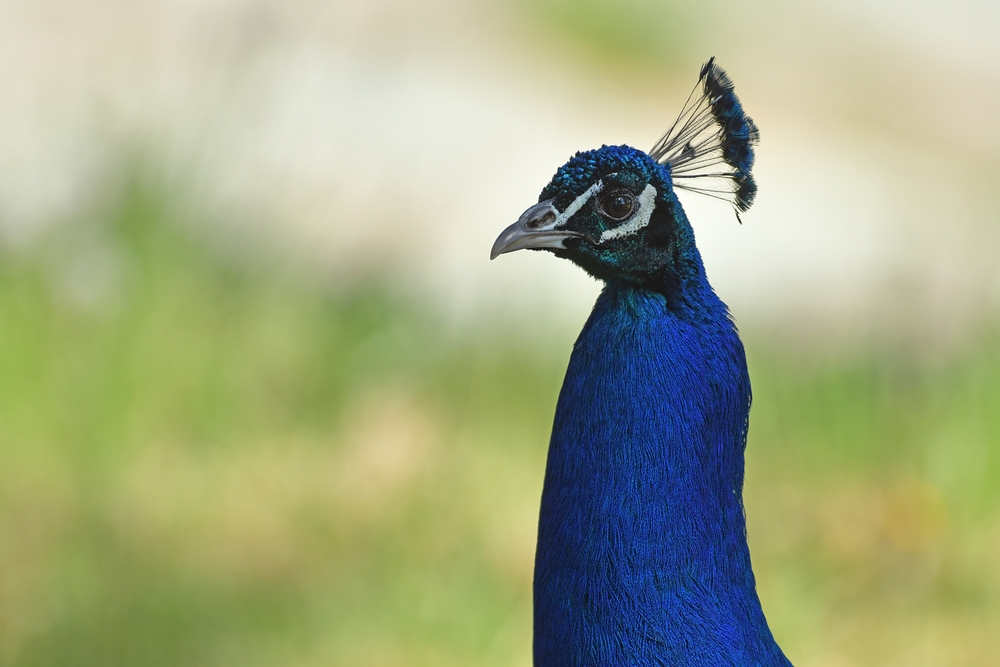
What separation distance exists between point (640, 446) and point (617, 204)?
0.85 ft

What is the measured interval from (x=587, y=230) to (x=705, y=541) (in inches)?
14.2

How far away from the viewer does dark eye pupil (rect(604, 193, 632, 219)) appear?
1.21 meters

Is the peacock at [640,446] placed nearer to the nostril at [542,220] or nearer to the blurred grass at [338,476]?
the nostril at [542,220]

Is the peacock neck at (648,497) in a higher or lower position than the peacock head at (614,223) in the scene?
lower

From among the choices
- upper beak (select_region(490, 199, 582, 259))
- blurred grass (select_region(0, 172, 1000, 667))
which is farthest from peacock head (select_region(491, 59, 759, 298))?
blurred grass (select_region(0, 172, 1000, 667))

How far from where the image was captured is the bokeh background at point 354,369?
92.0 inches

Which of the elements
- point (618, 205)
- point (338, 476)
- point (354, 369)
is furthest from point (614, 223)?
point (354, 369)

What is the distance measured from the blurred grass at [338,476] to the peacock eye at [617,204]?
50.7 inches

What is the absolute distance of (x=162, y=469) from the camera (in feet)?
8.26

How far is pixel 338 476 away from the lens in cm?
263

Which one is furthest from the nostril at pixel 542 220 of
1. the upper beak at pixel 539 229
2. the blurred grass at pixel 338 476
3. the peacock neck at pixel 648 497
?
the blurred grass at pixel 338 476

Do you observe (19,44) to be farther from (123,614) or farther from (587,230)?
(587,230)

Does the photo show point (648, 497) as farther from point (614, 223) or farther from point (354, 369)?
point (354, 369)

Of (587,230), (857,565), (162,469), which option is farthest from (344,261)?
(587,230)
